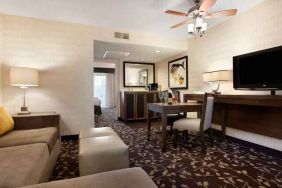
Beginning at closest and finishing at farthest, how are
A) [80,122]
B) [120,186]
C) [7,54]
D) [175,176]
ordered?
[120,186]
[175,176]
[7,54]
[80,122]

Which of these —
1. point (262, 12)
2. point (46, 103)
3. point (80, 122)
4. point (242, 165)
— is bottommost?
point (242, 165)

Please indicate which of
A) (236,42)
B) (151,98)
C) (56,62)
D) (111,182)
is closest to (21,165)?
(111,182)

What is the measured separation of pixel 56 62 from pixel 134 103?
2609 millimetres

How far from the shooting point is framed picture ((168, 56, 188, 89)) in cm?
471

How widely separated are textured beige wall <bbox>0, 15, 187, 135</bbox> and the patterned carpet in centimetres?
80

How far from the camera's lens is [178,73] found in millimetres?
5023

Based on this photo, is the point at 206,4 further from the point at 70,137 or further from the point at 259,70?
the point at 70,137

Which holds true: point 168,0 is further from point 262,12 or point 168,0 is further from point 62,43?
point 62,43

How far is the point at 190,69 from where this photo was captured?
14.7 ft

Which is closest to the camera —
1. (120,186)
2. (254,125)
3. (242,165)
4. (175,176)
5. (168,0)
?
(120,186)

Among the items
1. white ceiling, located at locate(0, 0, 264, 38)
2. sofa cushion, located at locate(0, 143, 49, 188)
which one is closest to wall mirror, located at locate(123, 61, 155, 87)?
white ceiling, located at locate(0, 0, 264, 38)

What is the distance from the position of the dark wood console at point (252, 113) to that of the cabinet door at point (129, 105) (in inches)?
84.9

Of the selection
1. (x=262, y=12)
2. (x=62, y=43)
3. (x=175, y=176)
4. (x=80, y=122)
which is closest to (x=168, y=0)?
(x=262, y=12)

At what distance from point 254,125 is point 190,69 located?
2194 mm
